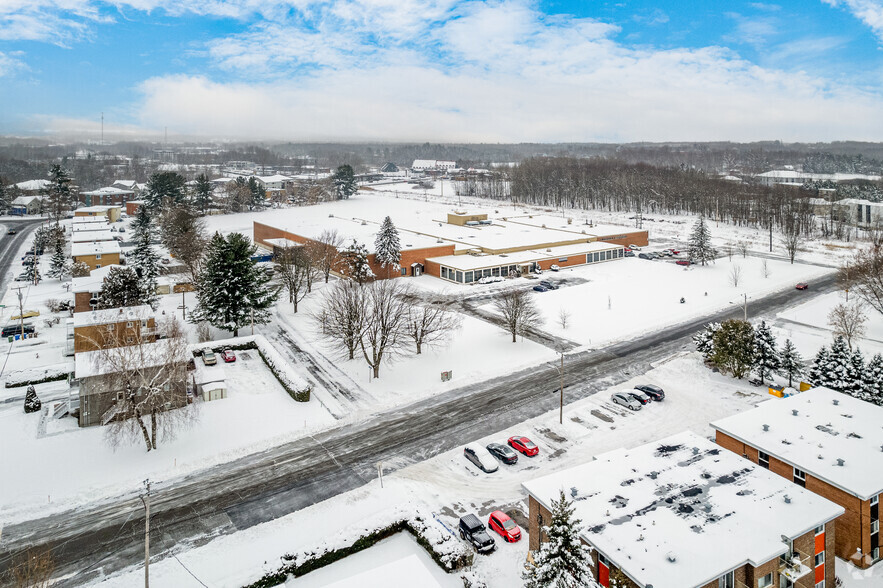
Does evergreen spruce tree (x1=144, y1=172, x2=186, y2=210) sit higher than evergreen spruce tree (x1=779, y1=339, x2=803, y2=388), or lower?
higher

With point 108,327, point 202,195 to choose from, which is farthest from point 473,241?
point 202,195

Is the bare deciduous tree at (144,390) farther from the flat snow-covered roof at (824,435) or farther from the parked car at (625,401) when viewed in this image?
the flat snow-covered roof at (824,435)

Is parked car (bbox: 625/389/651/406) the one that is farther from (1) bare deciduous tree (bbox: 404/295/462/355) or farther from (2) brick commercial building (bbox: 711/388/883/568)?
(1) bare deciduous tree (bbox: 404/295/462/355)

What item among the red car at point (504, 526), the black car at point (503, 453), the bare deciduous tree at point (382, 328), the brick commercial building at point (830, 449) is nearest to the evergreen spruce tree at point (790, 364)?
the brick commercial building at point (830, 449)

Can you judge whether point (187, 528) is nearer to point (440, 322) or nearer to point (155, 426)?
point (155, 426)

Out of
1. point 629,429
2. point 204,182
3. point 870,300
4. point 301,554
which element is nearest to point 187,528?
point 301,554

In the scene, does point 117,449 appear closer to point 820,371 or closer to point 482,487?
point 482,487

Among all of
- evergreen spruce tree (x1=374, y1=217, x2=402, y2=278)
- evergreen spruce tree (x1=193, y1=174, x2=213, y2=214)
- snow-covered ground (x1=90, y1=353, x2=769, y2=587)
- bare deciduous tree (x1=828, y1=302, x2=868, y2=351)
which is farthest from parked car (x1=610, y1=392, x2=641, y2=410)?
evergreen spruce tree (x1=193, y1=174, x2=213, y2=214)
